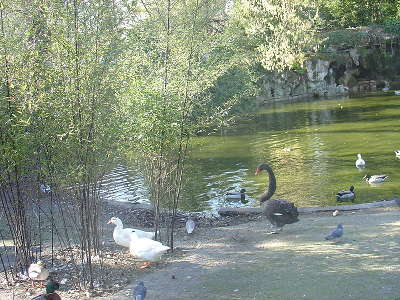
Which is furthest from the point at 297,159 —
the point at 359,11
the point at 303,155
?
the point at 359,11

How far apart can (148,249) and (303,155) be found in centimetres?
1374

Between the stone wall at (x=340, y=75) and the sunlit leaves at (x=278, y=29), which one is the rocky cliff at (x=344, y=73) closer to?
the stone wall at (x=340, y=75)

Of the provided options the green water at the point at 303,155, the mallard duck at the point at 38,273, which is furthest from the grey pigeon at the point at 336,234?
the mallard duck at the point at 38,273

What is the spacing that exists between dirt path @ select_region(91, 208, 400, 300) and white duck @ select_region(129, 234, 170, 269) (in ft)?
0.93

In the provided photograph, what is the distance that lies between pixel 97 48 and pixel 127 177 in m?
12.4

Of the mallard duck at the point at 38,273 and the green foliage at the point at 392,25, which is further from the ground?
the green foliage at the point at 392,25

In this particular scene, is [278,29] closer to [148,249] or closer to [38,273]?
[148,249]

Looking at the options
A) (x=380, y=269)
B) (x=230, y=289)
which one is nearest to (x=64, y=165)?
(x=230, y=289)

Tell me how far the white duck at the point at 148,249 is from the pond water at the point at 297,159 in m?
3.45

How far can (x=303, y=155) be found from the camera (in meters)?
21.6

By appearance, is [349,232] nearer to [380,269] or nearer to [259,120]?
[380,269]

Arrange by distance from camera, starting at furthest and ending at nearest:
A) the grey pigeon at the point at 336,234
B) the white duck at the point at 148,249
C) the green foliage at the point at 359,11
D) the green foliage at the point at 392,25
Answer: the green foliage at the point at 359,11, the green foliage at the point at 392,25, the grey pigeon at the point at 336,234, the white duck at the point at 148,249

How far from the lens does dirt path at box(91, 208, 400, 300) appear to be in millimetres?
7371

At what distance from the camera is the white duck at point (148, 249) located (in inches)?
351
